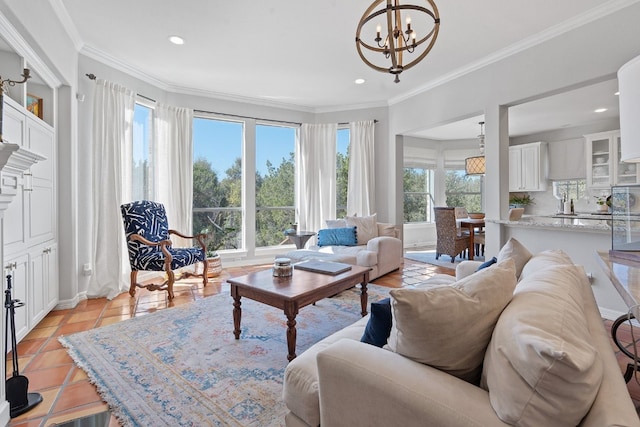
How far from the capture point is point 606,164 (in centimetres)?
582

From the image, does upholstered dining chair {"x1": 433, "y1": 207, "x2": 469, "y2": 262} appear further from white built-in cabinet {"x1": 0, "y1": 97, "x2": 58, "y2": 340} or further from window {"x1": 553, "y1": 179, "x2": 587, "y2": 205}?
white built-in cabinet {"x1": 0, "y1": 97, "x2": 58, "y2": 340}

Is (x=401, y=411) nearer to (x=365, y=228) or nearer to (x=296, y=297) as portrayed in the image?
(x=296, y=297)

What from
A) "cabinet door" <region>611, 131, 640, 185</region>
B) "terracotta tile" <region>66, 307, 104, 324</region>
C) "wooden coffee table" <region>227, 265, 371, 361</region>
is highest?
"cabinet door" <region>611, 131, 640, 185</region>

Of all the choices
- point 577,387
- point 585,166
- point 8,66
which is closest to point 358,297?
point 577,387

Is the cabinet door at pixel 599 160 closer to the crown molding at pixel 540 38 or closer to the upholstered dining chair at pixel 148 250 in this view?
the crown molding at pixel 540 38

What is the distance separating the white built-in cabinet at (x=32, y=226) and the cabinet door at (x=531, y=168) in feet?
26.7

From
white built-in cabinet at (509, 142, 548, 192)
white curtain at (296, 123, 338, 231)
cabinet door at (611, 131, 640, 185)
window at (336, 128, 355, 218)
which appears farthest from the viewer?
white built-in cabinet at (509, 142, 548, 192)

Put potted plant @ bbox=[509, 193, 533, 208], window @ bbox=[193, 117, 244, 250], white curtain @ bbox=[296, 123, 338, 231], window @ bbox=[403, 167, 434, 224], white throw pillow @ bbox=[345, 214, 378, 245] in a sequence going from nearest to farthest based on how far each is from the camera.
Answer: white throw pillow @ bbox=[345, 214, 378, 245]
window @ bbox=[193, 117, 244, 250]
white curtain @ bbox=[296, 123, 338, 231]
potted plant @ bbox=[509, 193, 533, 208]
window @ bbox=[403, 167, 434, 224]

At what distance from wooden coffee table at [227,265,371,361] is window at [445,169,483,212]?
599cm

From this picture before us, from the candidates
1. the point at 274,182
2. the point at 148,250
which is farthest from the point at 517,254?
the point at 274,182

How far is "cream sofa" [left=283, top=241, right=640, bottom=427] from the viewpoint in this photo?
726mm

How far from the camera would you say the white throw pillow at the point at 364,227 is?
4680mm

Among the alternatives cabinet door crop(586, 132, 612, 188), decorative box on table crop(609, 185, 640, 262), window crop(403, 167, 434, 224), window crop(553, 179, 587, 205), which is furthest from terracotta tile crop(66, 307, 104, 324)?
window crop(553, 179, 587, 205)

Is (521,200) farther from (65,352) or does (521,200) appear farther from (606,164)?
(65,352)
